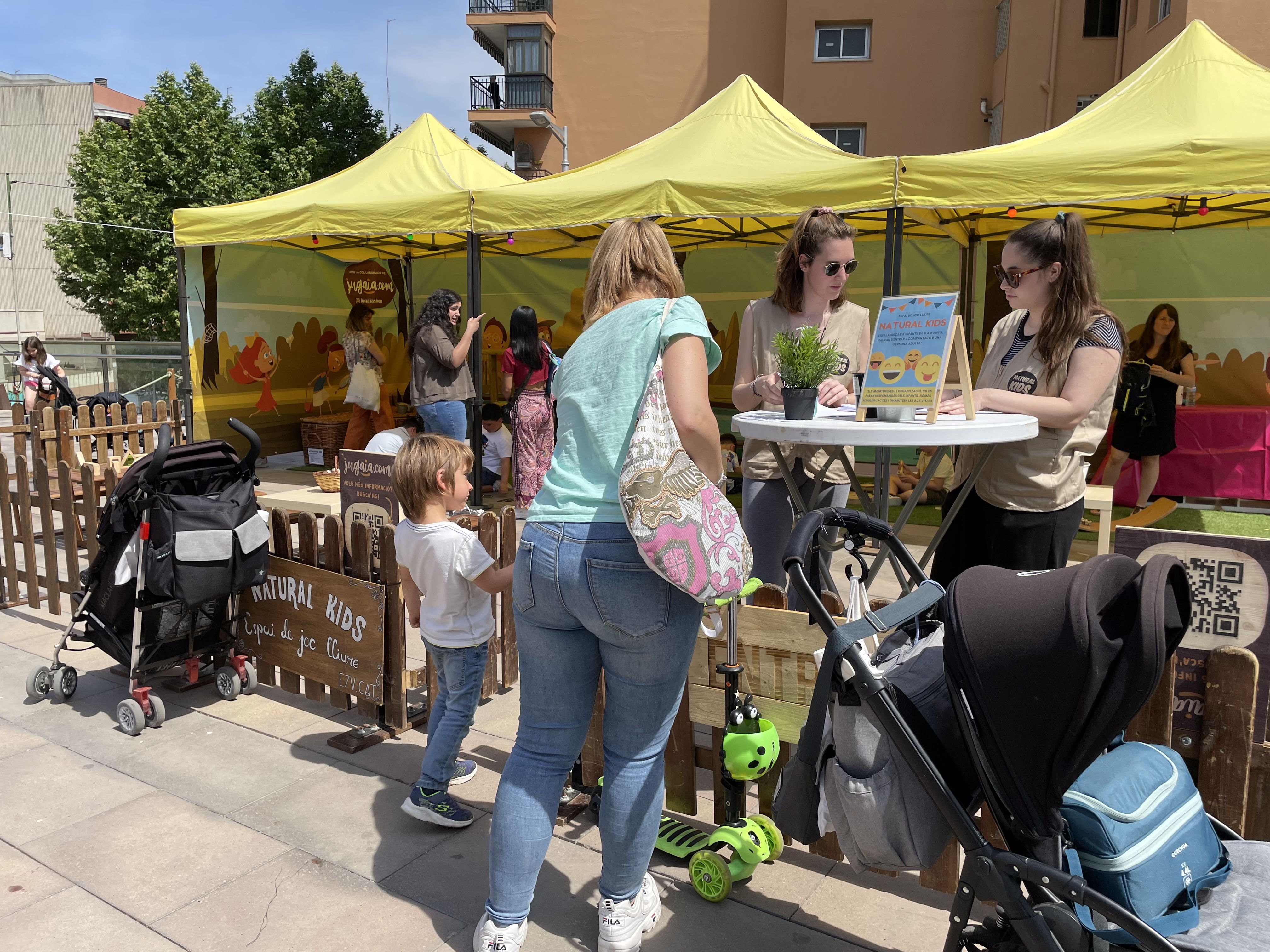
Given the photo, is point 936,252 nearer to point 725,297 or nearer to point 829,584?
point 725,297

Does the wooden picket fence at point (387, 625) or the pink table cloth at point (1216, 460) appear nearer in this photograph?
the wooden picket fence at point (387, 625)

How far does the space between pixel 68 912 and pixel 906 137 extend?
2145 centimetres

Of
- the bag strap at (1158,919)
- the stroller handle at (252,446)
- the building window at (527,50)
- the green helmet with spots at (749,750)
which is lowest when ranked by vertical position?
the green helmet with spots at (749,750)

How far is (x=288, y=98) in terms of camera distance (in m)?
29.8

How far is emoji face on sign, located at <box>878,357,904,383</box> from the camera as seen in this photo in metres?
3.02

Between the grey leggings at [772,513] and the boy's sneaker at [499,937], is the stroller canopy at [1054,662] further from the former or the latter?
the grey leggings at [772,513]

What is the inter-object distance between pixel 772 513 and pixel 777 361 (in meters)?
0.61

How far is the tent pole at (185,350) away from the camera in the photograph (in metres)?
10.2

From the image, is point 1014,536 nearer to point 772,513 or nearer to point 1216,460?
point 772,513

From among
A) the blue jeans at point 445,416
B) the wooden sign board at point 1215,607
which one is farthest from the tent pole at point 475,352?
the wooden sign board at point 1215,607

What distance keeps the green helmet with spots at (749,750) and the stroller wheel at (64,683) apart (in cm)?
340

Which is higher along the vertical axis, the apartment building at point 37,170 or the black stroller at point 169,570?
the apartment building at point 37,170

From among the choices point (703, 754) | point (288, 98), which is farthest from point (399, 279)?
point (288, 98)

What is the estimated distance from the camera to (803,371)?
300 centimetres
